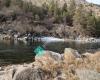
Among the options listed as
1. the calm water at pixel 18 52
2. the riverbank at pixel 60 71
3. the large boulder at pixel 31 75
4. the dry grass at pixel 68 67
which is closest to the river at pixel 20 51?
the calm water at pixel 18 52

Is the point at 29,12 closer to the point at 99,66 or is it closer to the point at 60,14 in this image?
the point at 60,14

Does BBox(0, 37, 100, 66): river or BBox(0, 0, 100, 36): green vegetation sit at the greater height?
BBox(0, 37, 100, 66): river

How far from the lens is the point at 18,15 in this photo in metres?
174

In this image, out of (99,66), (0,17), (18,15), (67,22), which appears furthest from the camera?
(67,22)

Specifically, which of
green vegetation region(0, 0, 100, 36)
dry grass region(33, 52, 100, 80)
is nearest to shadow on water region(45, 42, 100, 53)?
dry grass region(33, 52, 100, 80)

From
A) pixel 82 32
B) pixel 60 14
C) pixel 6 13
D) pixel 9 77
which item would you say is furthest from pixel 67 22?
pixel 9 77

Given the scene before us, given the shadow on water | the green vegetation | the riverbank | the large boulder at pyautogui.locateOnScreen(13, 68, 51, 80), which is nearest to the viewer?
the riverbank

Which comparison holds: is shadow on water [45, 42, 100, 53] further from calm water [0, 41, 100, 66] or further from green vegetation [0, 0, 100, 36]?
green vegetation [0, 0, 100, 36]

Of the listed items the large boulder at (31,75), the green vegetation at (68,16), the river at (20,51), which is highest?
the large boulder at (31,75)

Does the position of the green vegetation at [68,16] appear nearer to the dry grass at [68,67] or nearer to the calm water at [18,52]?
the calm water at [18,52]

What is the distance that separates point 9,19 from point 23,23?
29.1 ft

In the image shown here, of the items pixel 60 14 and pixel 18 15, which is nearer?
pixel 18 15

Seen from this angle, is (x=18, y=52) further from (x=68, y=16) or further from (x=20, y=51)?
(x=68, y=16)

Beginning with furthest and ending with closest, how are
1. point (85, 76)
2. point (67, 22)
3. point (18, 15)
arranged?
point (67, 22) < point (18, 15) < point (85, 76)
